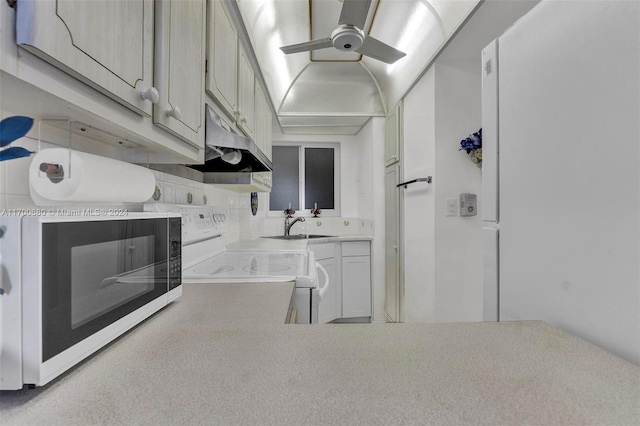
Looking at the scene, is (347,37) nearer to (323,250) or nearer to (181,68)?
(181,68)

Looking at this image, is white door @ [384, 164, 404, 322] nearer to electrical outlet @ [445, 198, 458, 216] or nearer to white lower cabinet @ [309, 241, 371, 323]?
white lower cabinet @ [309, 241, 371, 323]

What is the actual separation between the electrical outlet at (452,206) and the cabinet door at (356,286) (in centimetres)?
117

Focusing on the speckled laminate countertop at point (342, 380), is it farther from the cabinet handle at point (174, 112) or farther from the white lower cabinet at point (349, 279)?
the white lower cabinet at point (349, 279)

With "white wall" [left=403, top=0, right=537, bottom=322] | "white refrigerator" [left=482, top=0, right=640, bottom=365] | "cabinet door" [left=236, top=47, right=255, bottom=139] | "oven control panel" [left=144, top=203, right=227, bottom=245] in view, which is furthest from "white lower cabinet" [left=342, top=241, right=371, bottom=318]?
"white refrigerator" [left=482, top=0, right=640, bottom=365]

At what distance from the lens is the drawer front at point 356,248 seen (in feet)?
9.37

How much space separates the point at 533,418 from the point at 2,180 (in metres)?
1.05

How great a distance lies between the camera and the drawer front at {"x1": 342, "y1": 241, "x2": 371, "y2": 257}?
2.86 m

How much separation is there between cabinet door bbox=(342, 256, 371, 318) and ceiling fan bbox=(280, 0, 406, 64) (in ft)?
6.02

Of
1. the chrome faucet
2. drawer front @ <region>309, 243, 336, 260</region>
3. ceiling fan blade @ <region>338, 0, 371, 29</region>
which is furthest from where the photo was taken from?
the chrome faucet

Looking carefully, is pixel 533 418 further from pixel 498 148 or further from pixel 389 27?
pixel 389 27

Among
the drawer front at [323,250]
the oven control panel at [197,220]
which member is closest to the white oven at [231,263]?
the oven control panel at [197,220]

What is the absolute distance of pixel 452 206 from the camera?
1.89 metres

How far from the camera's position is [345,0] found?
135 centimetres

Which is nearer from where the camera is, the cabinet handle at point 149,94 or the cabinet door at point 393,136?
the cabinet handle at point 149,94
